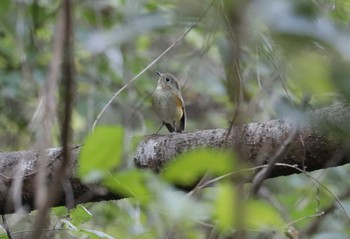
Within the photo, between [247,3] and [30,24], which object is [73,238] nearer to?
[30,24]

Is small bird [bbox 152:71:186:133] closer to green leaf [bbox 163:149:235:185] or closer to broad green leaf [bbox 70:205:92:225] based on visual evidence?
broad green leaf [bbox 70:205:92:225]

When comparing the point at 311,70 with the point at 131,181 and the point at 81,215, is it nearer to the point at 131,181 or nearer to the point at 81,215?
the point at 131,181

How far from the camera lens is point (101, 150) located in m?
0.84

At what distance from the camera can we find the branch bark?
214 centimetres

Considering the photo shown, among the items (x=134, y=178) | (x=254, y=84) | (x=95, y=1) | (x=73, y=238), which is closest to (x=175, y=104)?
(x=254, y=84)

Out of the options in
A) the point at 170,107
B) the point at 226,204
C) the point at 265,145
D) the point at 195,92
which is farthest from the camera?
the point at 195,92

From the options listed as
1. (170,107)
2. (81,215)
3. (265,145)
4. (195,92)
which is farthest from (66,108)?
(195,92)

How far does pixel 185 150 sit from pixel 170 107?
5.74ft

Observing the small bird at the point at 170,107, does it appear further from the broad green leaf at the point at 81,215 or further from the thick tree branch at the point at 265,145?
the broad green leaf at the point at 81,215

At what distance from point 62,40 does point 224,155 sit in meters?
0.21

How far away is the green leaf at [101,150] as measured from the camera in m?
0.82

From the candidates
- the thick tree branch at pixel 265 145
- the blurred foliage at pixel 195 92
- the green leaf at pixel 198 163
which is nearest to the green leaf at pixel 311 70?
the blurred foliage at pixel 195 92

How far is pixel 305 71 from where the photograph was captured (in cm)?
73

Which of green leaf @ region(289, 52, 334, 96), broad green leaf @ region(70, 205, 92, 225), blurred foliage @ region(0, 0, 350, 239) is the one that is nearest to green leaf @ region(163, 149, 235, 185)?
blurred foliage @ region(0, 0, 350, 239)
